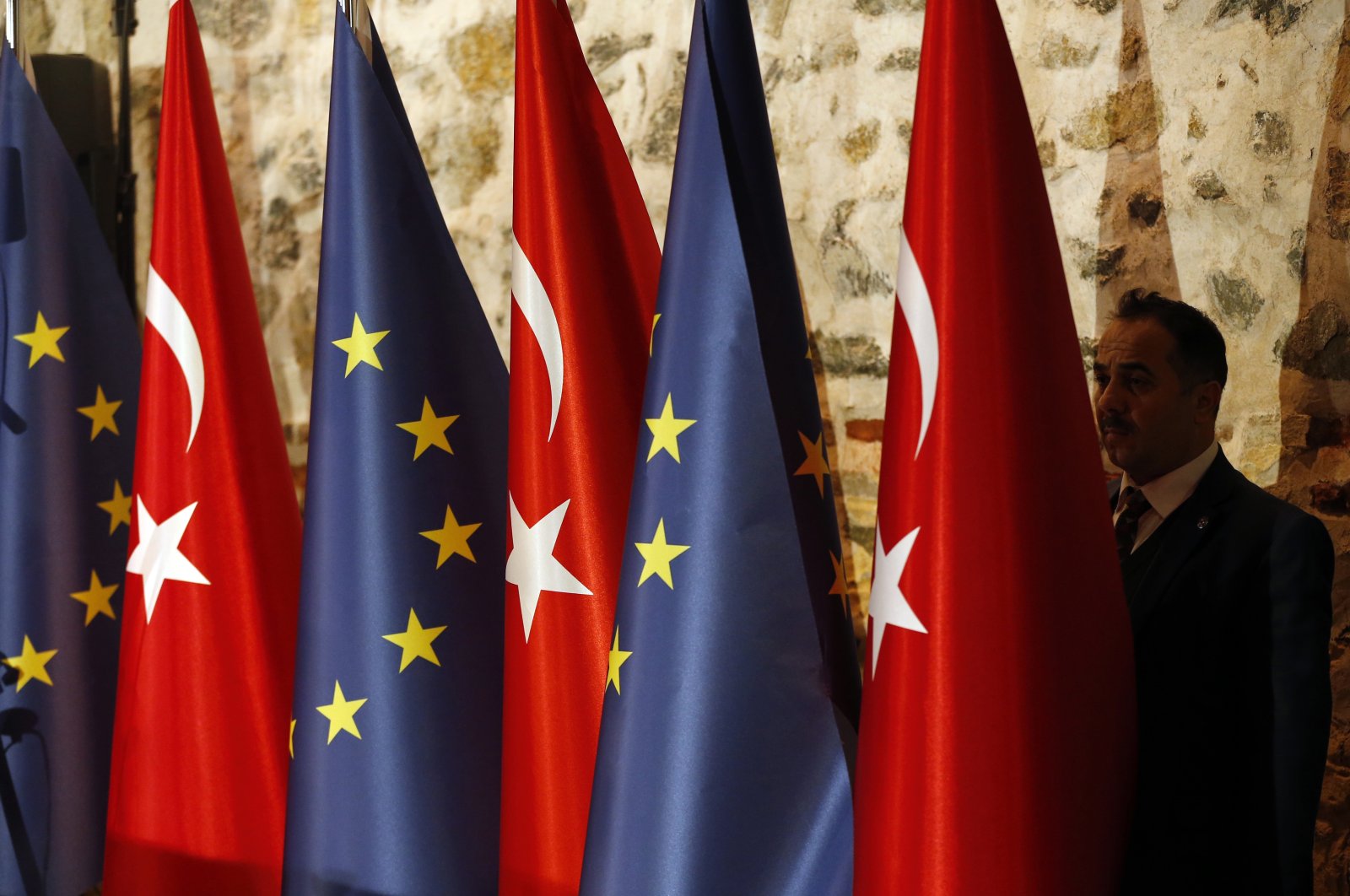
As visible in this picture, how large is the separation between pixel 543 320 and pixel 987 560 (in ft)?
2.25

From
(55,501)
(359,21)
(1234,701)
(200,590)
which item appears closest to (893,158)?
(359,21)

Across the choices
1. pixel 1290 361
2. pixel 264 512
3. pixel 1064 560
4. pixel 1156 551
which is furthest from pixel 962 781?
pixel 264 512

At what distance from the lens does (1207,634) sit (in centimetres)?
134

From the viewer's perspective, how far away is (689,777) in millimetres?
1359

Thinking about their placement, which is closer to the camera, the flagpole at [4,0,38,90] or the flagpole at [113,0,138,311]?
the flagpole at [4,0,38,90]

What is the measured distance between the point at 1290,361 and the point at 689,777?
3.32 ft

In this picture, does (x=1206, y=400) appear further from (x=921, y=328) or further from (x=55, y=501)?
(x=55, y=501)

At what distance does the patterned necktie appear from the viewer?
1.52 metres

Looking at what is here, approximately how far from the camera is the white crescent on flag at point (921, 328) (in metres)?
1.25

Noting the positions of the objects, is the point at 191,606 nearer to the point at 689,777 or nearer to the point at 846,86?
the point at 689,777

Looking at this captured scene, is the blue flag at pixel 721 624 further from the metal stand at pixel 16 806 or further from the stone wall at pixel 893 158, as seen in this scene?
the metal stand at pixel 16 806

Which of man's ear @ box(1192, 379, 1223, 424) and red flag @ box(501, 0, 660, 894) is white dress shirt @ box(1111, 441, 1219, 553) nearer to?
man's ear @ box(1192, 379, 1223, 424)

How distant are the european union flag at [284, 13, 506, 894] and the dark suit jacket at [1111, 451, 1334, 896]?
34.6 inches

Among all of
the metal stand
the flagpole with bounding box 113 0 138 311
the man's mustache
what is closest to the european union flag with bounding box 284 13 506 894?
the metal stand
